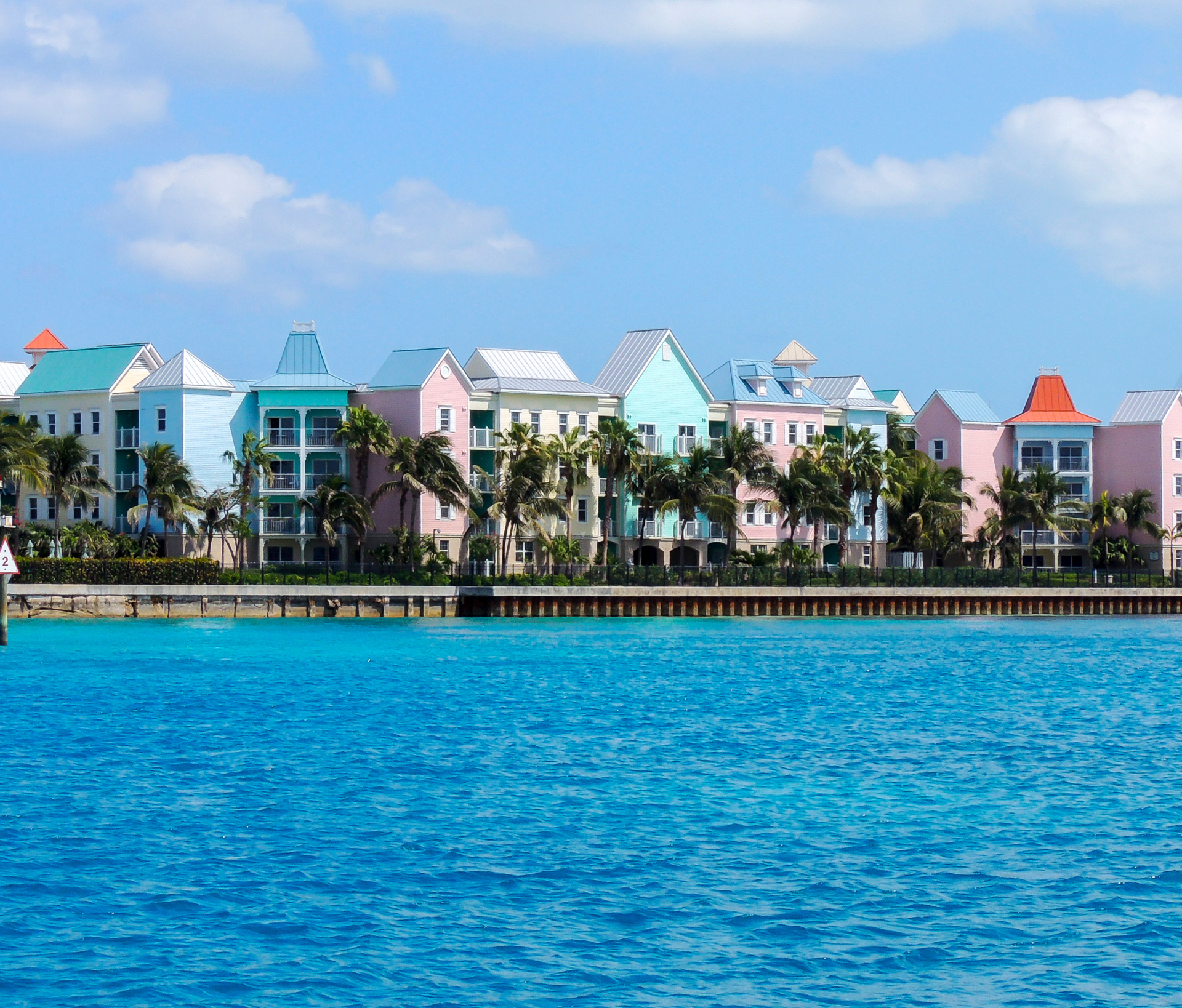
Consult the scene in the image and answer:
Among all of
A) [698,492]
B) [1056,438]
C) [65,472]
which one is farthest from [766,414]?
[65,472]

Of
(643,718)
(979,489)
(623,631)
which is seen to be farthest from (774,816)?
(979,489)

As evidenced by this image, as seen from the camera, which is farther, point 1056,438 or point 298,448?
point 1056,438

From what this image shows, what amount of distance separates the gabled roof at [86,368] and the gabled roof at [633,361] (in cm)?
2557

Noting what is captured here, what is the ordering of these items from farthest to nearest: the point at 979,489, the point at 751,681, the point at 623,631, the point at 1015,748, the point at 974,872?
the point at 979,489 → the point at 623,631 → the point at 751,681 → the point at 1015,748 → the point at 974,872

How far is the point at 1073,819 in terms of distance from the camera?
23500mm

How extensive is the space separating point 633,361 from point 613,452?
1024 cm

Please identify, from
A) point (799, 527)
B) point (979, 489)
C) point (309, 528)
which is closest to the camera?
point (309, 528)

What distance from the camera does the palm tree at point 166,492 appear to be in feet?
262

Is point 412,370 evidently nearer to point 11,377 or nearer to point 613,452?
point 613,452

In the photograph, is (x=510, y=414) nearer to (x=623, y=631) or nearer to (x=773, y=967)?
(x=623, y=631)

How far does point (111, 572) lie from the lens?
73125 millimetres

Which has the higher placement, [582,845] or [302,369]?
[302,369]

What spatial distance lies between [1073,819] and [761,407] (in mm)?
75906

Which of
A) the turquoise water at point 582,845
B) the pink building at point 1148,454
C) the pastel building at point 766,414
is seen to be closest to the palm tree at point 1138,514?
the pink building at point 1148,454
